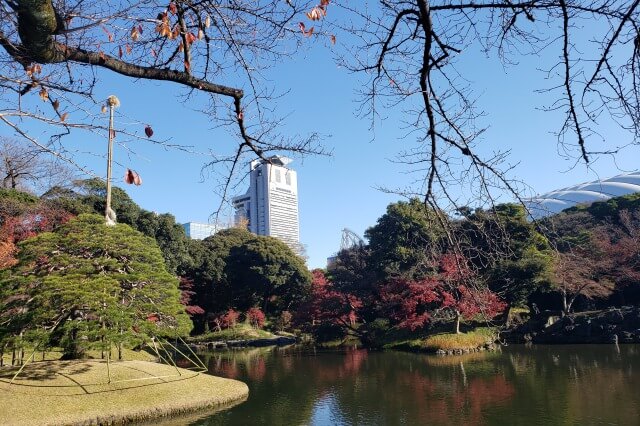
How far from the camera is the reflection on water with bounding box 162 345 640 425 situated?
8438mm

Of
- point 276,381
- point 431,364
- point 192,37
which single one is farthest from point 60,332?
point 431,364

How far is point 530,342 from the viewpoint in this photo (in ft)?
62.1

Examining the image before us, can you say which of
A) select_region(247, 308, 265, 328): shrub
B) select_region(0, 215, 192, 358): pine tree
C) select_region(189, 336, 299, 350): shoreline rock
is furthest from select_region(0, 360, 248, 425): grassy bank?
select_region(247, 308, 265, 328): shrub

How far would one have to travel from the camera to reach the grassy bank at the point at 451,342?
57.6ft

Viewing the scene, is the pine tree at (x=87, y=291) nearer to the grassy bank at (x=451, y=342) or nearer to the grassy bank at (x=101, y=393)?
the grassy bank at (x=101, y=393)

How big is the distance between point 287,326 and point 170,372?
58.8ft

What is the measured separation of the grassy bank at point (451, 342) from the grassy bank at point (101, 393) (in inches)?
361

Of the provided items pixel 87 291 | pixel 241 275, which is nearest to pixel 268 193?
pixel 87 291

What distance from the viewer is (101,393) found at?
8.66m

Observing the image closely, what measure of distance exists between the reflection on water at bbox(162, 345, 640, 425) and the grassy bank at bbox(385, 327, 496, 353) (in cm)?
87

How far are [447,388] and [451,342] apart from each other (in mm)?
7010

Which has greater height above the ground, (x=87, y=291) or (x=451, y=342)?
(x=87, y=291)

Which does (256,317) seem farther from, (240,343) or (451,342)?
(451,342)

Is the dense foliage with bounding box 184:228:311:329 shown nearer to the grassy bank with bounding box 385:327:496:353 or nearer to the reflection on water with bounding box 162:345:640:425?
the reflection on water with bounding box 162:345:640:425
